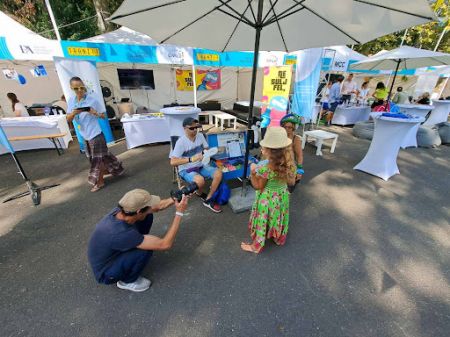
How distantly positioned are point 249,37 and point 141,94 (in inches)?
292

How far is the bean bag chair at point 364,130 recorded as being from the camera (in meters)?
6.81

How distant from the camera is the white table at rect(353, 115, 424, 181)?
3743mm

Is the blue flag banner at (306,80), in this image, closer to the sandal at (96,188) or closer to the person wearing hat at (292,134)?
the person wearing hat at (292,134)

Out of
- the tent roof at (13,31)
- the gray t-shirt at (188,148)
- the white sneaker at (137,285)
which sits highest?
the tent roof at (13,31)

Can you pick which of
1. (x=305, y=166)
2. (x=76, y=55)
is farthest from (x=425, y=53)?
(x=76, y=55)

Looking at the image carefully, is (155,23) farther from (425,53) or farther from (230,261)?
(425,53)

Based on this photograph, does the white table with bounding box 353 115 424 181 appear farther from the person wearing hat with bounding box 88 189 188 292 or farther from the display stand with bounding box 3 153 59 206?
the display stand with bounding box 3 153 59 206

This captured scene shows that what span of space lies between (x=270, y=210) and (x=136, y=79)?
9.17 metres

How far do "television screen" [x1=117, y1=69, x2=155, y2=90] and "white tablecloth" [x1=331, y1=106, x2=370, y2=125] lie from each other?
820 centimetres

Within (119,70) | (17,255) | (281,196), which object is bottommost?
(17,255)

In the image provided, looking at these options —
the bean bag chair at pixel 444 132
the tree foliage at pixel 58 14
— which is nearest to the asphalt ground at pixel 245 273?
the bean bag chair at pixel 444 132

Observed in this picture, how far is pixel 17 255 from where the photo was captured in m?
2.38

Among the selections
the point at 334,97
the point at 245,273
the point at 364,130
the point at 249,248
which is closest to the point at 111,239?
the point at 245,273

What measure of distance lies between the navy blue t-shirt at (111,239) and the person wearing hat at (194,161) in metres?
1.31
